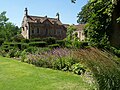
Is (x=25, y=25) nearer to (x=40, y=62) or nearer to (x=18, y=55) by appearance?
(x=18, y=55)

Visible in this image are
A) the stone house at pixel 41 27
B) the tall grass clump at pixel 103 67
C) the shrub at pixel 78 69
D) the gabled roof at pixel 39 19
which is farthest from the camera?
the gabled roof at pixel 39 19

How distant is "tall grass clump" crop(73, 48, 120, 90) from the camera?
6641mm

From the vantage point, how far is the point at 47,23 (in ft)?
227

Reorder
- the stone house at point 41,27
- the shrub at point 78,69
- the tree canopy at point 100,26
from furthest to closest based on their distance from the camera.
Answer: the stone house at point 41,27, the tree canopy at point 100,26, the shrub at point 78,69

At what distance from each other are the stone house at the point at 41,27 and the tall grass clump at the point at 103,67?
59.1 meters

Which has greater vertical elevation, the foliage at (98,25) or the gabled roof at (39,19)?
the gabled roof at (39,19)

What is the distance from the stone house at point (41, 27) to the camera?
66312 millimetres

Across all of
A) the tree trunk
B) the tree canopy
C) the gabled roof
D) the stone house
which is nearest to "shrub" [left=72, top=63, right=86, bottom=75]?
the tree canopy

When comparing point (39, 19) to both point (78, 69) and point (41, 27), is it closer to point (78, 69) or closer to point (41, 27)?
point (41, 27)

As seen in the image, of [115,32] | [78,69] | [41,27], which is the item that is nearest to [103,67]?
[78,69]

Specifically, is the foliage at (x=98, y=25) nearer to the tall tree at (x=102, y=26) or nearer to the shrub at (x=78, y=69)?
Answer: the tall tree at (x=102, y=26)

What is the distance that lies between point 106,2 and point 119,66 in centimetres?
952

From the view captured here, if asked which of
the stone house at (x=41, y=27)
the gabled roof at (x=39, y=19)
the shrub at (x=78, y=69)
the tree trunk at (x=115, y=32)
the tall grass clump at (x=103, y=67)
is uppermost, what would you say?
the gabled roof at (x=39, y=19)

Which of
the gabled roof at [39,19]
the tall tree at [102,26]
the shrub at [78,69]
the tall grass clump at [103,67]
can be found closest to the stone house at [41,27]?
the gabled roof at [39,19]
